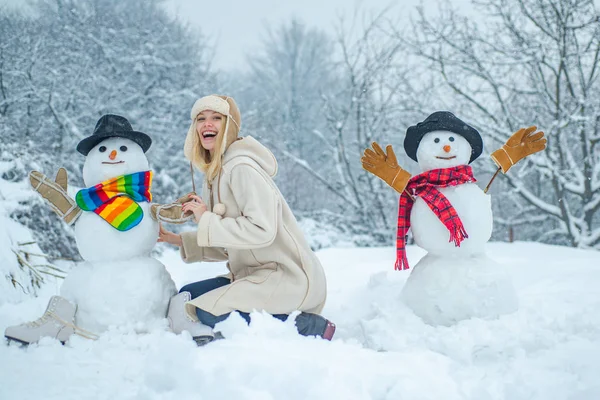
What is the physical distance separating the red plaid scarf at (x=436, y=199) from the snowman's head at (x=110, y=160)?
4.64 feet

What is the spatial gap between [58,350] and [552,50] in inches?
281

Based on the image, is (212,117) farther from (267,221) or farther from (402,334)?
(402,334)

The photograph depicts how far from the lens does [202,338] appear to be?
2055mm

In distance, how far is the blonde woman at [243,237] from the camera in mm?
2027

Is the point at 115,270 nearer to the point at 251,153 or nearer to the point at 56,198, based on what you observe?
the point at 56,198

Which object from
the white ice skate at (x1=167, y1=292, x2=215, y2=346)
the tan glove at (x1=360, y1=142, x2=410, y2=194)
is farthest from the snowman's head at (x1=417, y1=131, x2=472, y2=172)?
the white ice skate at (x1=167, y1=292, x2=215, y2=346)

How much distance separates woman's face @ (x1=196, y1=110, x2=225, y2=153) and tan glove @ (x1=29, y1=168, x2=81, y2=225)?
0.68 m

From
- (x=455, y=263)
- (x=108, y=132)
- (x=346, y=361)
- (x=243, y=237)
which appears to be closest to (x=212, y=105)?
(x=108, y=132)

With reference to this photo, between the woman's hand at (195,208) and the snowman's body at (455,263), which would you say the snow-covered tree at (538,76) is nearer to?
the snowman's body at (455,263)

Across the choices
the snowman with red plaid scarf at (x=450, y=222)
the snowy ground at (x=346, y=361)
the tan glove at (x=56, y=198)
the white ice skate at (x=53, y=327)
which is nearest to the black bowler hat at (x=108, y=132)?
the tan glove at (x=56, y=198)

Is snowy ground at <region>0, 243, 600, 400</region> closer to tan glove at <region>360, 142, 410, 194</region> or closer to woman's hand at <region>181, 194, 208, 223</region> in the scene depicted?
woman's hand at <region>181, 194, 208, 223</region>

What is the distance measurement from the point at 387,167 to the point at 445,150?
1.03 ft

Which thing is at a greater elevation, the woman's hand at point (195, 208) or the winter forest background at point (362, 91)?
the winter forest background at point (362, 91)

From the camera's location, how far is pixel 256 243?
6.61 ft
